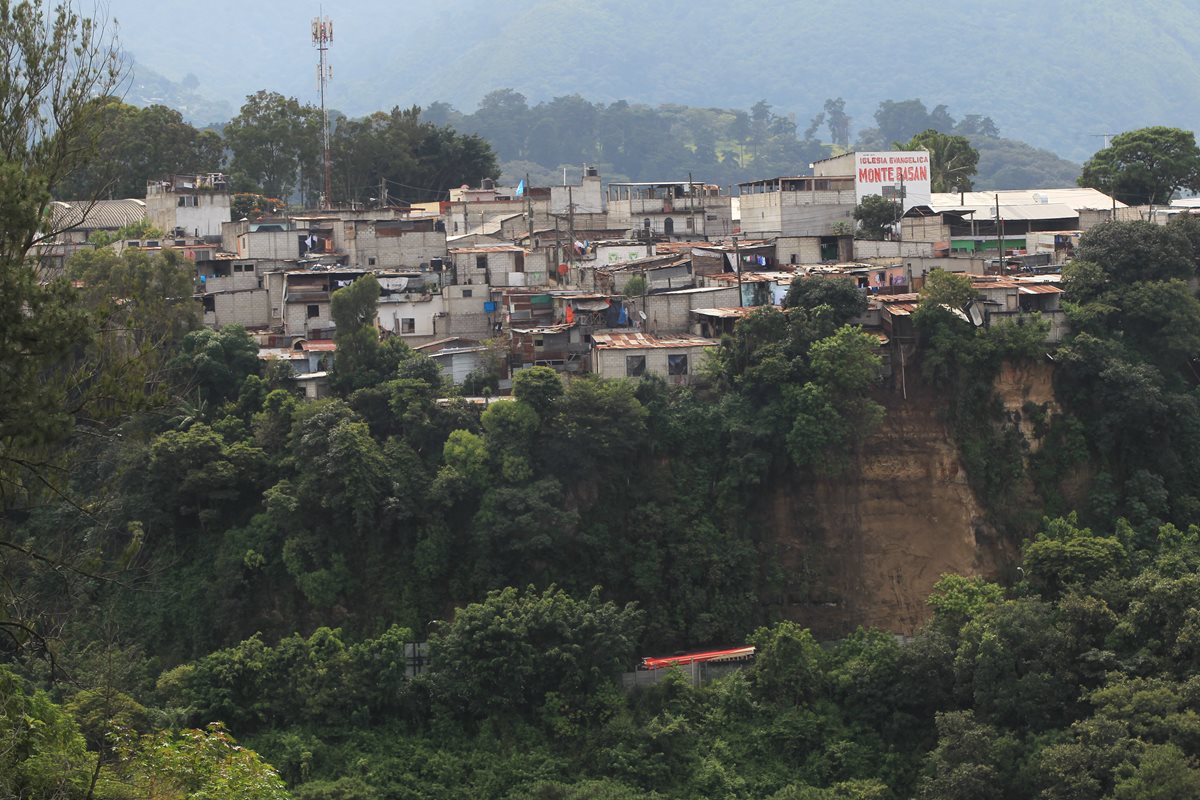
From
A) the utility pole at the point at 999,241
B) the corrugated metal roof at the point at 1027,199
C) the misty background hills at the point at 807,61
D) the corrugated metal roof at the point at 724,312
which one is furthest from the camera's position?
the misty background hills at the point at 807,61

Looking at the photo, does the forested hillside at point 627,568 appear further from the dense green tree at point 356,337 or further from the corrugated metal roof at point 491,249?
the corrugated metal roof at point 491,249

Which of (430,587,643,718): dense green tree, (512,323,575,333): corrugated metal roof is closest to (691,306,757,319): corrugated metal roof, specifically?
(512,323,575,333): corrugated metal roof

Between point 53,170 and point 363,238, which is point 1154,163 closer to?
point 363,238

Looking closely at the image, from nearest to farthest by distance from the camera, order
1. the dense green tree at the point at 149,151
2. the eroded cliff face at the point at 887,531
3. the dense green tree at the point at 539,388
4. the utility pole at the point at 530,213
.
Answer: the dense green tree at the point at 539,388, the eroded cliff face at the point at 887,531, the utility pole at the point at 530,213, the dense green tree at the point at 149,151

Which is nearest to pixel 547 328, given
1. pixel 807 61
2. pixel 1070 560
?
pixel 1070 560

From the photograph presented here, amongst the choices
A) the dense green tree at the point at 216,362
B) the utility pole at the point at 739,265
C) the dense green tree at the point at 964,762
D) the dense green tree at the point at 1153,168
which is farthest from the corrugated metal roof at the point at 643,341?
the dense green tree at the point at 1153,168

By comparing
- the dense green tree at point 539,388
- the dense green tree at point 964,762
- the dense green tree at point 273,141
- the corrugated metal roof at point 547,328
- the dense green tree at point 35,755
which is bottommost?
the dense green tree at point 964,762

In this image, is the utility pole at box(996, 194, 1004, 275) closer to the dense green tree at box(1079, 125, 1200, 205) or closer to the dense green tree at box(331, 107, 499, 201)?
the dense green tree at box(1079, 125, 1200, 205)
